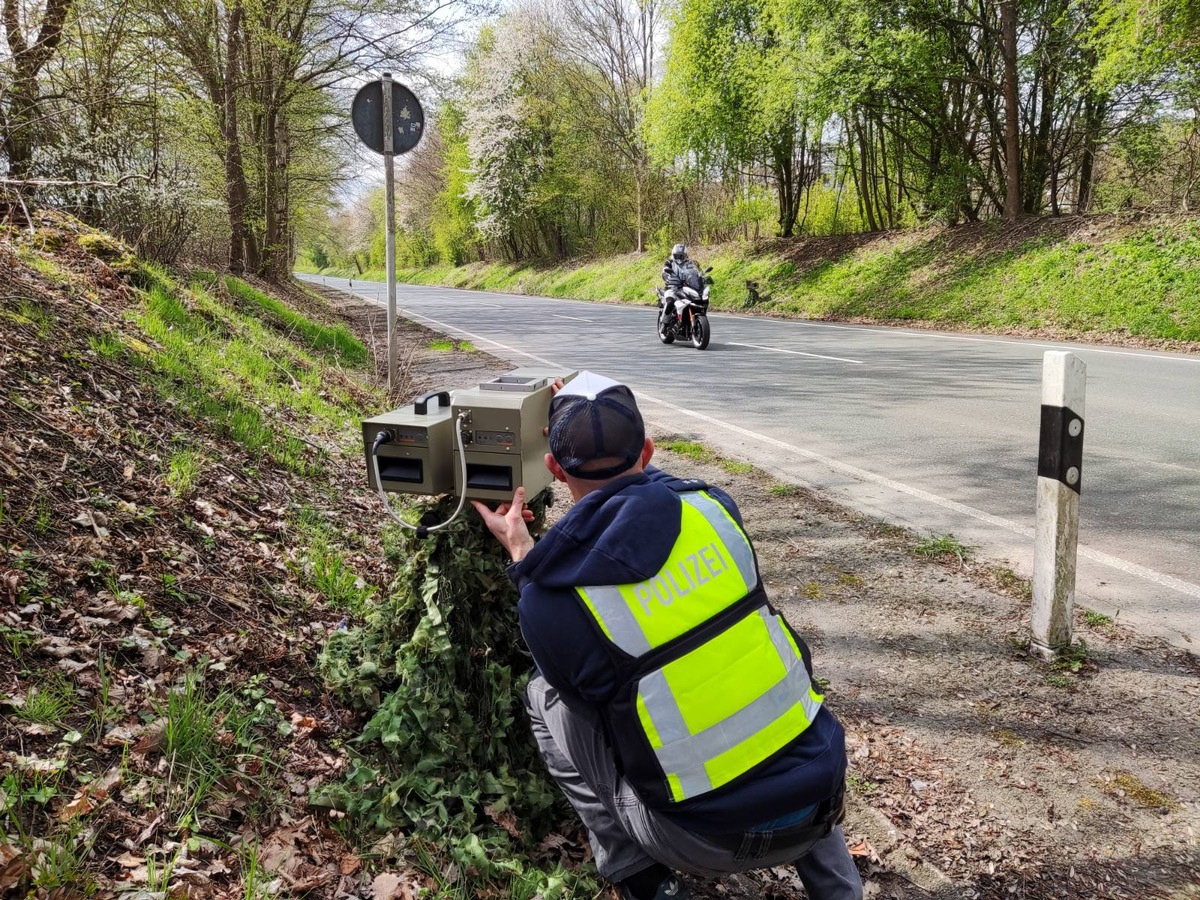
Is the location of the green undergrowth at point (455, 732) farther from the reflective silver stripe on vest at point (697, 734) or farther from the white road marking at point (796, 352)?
the white road marking at point (796, 352)

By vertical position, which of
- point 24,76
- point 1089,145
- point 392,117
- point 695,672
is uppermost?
point 1089,145

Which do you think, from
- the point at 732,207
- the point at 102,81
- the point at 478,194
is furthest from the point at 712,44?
the point at 478,194

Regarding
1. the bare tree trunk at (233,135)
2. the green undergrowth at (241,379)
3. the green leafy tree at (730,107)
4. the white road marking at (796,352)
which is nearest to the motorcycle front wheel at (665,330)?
the white road marking at (796,352)

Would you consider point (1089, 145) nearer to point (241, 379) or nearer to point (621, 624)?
point (241, 379)

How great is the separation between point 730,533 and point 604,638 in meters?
0.42

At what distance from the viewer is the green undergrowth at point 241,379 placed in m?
5.01

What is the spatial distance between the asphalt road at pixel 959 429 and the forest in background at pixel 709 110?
19.0 feet

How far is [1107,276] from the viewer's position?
15094mm

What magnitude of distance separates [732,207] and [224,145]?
71.9 ft

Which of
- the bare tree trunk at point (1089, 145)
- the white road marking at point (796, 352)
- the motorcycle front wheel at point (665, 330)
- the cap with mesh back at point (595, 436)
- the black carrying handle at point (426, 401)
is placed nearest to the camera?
the cap with mesh back at point (595, 436)

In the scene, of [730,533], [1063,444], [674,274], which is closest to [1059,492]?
[1063,444]

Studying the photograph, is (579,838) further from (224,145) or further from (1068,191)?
(1068,191)

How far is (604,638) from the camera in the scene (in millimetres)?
1806

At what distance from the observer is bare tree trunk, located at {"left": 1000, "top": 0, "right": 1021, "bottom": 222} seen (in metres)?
17.3
